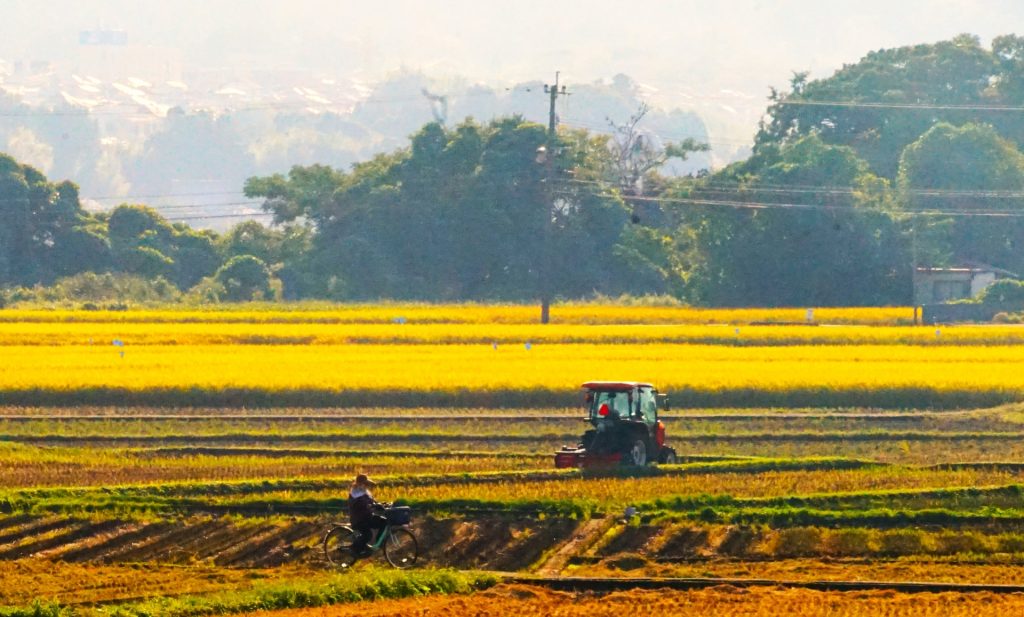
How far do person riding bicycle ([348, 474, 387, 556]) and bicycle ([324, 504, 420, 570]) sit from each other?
56mm

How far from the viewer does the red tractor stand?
29.0 meters

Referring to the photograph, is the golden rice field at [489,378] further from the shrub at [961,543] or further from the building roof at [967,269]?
the building roof at [967,269]

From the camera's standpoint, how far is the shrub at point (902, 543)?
21.8 m

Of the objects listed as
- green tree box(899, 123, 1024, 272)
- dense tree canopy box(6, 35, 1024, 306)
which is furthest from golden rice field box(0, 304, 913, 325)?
green tree box(899, 123, 1024, 272)

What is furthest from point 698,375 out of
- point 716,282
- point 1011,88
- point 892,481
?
point 1011,88

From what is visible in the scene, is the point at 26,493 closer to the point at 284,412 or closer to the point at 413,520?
the point at 413,520

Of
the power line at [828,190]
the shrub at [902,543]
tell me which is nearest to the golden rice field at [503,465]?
→ the shrub at [902,543]

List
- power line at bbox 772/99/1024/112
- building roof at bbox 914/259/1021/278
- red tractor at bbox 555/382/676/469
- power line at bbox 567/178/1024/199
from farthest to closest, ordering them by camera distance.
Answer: power line at bbox 772/99/1024/112
power line at bbox 567/178/1024/199
building roof at bbox 914/259/1021/278
red tractor at bbox 555/382/676/469

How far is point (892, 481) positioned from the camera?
27594 millimetres

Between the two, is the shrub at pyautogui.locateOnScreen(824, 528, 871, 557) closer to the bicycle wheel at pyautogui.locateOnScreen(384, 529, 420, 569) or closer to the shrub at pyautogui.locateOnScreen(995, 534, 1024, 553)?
the shrub at pyautogui.locateOnScreen(995, 534, 1024, 553)

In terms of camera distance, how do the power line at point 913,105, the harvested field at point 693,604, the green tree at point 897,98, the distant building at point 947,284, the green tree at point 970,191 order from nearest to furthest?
the harvested field at point 693,604, the distant building at point 947,284, the green tree at point 970,191, the green tree at point 897,98, the power line at point 913,105

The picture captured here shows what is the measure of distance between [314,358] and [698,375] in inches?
458

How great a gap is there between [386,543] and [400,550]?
2.26ft

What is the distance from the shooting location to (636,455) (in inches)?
1153
